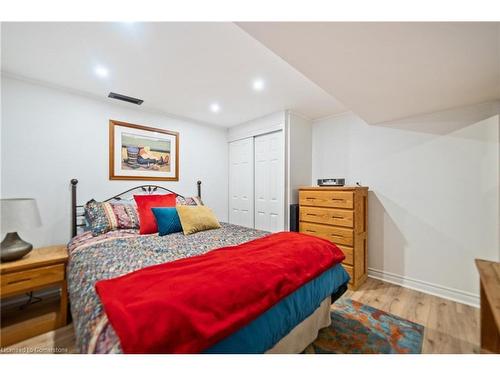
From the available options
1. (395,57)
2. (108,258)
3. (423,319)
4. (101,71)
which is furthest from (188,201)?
(423,319)

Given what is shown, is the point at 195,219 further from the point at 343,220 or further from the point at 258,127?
the point at 258,127

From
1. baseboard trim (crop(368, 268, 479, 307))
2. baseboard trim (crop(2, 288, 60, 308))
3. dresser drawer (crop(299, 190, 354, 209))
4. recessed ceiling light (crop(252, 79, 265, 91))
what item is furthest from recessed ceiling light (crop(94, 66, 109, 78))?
baseboard trim (crop(368, 268, 479, 307))

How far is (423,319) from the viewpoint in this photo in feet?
6.00

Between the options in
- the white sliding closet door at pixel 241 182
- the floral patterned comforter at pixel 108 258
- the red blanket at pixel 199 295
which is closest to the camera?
the red blanket at pixel 199 295

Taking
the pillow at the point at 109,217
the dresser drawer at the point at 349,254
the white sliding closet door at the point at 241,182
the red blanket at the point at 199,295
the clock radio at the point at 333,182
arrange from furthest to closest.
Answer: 1. the white sliding closet door at the point at 241,182
2. the clock radio at the point at 333,182
3. the dresser drawer at the point at 349,254
4. the pillow at the point at 109,217
5. the red blanket at the point at 199,295

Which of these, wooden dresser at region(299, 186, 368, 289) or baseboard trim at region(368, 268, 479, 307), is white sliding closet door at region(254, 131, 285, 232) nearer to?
wooden dresser at region(299, 186, 368, 289)

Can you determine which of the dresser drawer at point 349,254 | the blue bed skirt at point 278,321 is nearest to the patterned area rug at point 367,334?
the blue bed skirt at point 278,321

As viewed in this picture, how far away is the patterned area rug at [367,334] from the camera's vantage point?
4.84 ft

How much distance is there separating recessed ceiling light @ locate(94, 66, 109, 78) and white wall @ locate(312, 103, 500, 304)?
9.95 ft

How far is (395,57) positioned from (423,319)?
2.16 m

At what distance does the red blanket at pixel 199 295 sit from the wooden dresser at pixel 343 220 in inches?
44.3

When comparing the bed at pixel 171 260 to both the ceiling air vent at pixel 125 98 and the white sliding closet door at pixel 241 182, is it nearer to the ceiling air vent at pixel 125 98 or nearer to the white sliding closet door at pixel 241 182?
the white sliding closet door at pixel 241 182

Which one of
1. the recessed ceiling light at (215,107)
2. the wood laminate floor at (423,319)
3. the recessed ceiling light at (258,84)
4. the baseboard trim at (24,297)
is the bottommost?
the wood laminate floor at (423,319)

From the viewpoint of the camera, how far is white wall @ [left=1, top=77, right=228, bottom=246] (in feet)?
6.68
